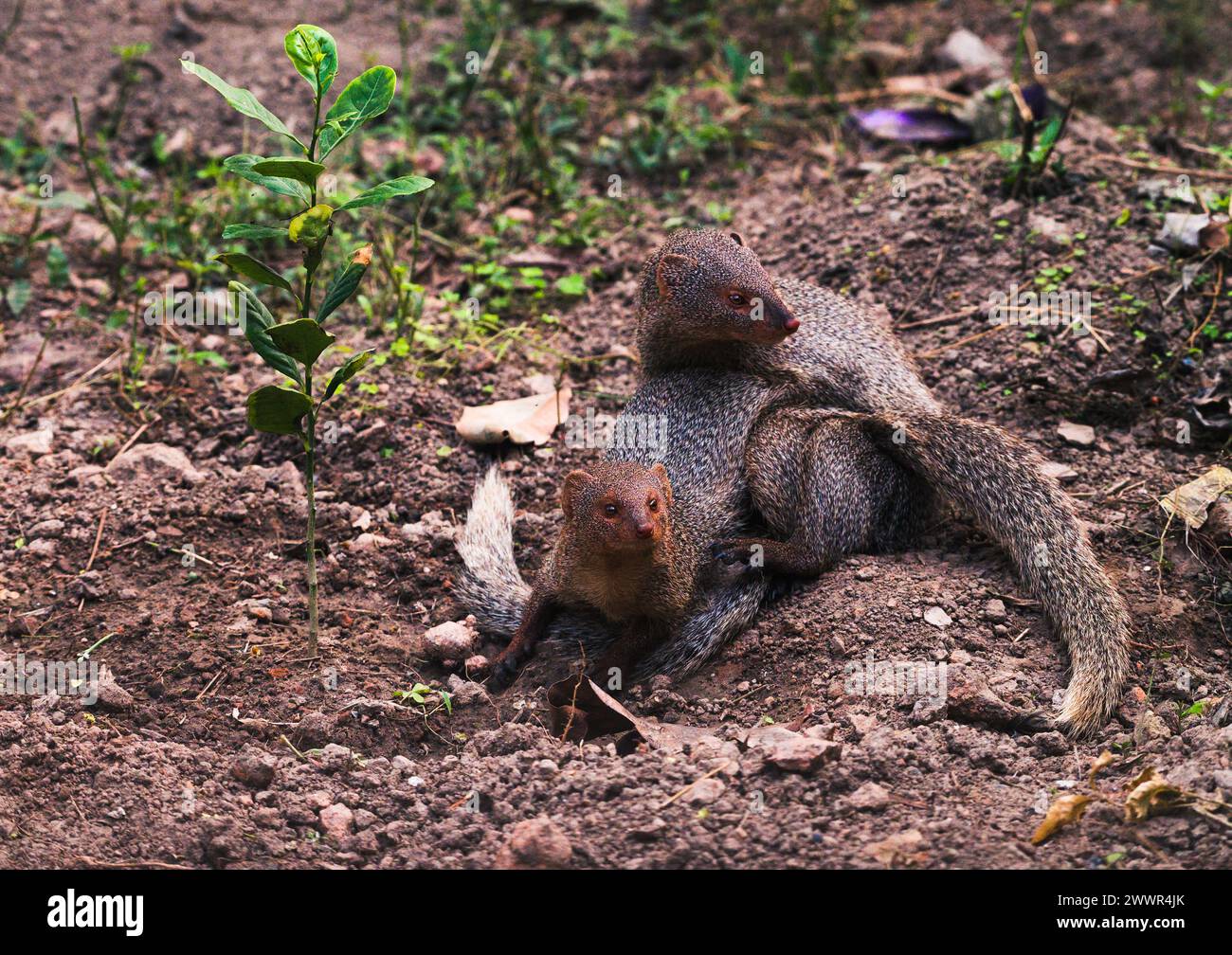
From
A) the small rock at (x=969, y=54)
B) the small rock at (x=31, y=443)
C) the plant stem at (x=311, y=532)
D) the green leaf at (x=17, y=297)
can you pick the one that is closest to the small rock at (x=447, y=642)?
the plant stem at (x=311, y=532)

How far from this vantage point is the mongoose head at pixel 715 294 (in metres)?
4.19

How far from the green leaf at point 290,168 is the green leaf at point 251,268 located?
218mm

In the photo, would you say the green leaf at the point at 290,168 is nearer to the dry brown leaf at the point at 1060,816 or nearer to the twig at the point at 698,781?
the twig at the point at 698,781

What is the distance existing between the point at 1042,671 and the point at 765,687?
0.78 m

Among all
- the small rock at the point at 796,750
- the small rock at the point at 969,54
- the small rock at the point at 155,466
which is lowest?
the small rock at the point at 796,750

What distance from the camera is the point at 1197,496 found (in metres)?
3.89

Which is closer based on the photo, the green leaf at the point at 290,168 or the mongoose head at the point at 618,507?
the green leaf at the point at 290,168

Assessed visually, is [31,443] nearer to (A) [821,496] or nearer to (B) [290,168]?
(B) [290,168]

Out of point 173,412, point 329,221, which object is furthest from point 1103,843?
point 173,412

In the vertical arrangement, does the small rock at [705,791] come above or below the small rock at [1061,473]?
below

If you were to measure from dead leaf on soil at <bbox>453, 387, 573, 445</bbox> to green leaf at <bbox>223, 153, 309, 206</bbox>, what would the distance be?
58.1 inches

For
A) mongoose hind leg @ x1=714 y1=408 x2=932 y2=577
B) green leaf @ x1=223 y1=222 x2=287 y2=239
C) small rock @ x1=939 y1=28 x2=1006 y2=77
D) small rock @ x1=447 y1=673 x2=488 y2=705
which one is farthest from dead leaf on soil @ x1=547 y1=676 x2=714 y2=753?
small rock @ x1=939 y1=28 x2=1006 y2=77

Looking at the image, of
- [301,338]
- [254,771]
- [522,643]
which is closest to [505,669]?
[522,643]

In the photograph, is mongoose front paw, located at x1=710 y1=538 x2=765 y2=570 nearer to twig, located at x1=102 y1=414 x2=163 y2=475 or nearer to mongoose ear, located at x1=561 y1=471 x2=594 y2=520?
mongoose ear, located at x1=561 y1=471 x2=594 y2=520
